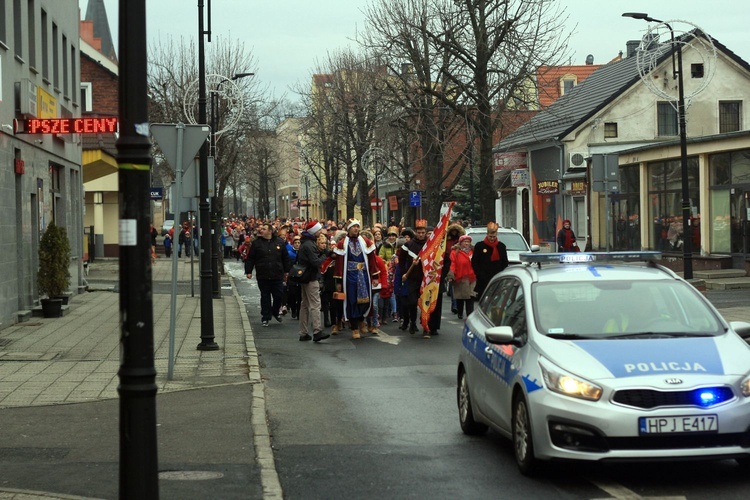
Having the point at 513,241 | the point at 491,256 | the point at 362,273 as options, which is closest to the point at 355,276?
the point at 362,273

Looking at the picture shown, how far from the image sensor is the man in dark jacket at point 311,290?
1892 centimetres

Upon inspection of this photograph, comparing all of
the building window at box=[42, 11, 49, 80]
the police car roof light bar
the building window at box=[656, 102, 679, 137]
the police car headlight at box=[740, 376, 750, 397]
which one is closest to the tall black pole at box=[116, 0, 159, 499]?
the police car headlight at box=[740, 376, 750, 397]

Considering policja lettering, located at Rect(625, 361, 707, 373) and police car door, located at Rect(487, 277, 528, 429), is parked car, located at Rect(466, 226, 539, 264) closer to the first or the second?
police car door, located at Rect(487, 277, 528, 429)

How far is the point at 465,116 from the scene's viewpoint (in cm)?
3459

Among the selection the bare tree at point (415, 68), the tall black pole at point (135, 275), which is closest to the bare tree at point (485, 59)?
the bare tree at point (415, 68)

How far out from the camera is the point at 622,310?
8.49m

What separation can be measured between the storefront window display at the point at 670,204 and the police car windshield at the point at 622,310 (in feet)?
85.4

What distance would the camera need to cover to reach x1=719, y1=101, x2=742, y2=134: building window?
1917 inches

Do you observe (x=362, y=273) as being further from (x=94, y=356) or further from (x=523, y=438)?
(x=523, y=438)

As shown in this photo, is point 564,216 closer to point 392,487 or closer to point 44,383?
point 44,383

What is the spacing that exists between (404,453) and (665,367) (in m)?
2.37

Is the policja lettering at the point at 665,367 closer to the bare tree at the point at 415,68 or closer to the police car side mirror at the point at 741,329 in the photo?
the police car side mirror at the point at 741,329

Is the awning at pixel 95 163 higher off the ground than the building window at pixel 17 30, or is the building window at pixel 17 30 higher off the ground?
the building window at pixel 17 30

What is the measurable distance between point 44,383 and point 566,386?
297 inches
